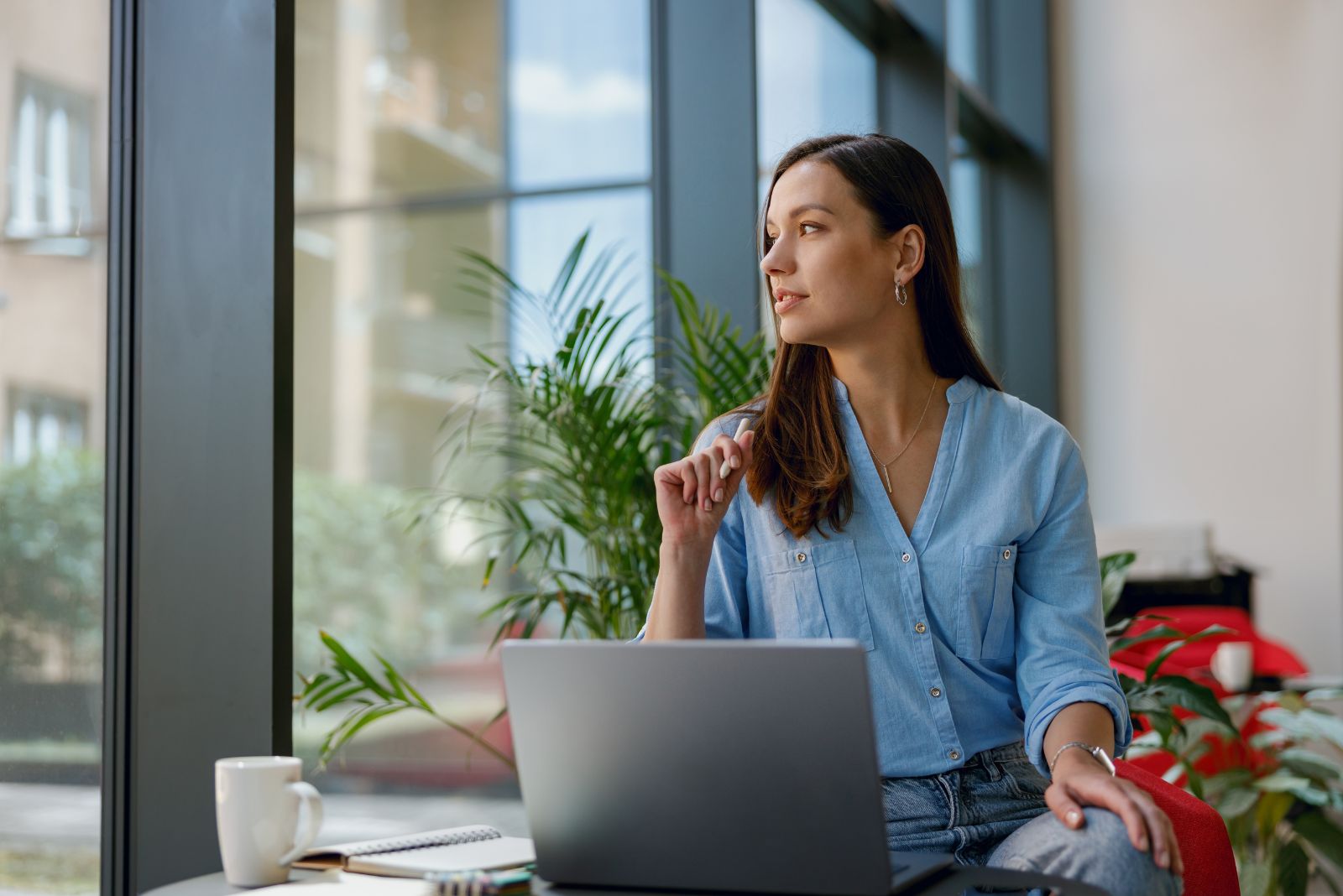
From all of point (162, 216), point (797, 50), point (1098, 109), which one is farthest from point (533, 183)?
point (162, 216)

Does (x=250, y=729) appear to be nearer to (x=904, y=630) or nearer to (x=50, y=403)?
(x=50, y=403)

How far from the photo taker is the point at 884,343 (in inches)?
70.4

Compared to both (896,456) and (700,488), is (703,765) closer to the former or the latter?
(700,488)

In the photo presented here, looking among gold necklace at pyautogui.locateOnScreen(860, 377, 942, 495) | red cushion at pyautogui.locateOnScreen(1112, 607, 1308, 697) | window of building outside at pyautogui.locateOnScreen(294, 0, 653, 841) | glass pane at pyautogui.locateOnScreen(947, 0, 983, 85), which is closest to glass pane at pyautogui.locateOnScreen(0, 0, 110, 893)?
gold necklace at pyautogui.locateOnScreen(860, 377, 942, 495)

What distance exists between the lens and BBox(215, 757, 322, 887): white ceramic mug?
1.21 metres

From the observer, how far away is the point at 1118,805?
1.24m

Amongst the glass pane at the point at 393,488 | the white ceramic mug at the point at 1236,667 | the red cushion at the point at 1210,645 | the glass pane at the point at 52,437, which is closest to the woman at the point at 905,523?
the glass pane at the point at 52,437

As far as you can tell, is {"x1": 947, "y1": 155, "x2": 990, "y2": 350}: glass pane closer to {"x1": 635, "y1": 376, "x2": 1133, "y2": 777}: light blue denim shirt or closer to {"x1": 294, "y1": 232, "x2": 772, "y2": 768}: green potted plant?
{"x1": 294, "y1": 232, "x2": 772, "y2": 768}: green potted plant

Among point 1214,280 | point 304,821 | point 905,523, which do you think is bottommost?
point 304,821

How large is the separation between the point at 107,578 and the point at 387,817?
4.26m

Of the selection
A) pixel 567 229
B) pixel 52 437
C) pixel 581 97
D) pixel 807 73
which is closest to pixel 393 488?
pixel 567 229

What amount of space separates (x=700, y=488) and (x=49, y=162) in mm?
1008

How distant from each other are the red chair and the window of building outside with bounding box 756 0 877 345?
2.93 metres

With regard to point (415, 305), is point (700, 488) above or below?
below
